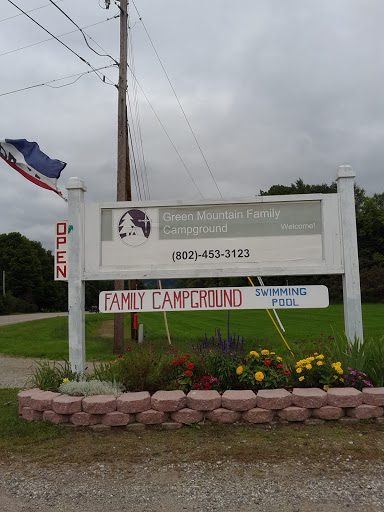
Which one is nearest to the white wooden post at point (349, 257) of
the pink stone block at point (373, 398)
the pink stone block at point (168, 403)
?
the pink stone block at point (373, 398)

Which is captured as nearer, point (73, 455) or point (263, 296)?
point (73, 455)

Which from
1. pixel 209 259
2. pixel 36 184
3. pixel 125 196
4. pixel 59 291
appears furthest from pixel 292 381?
pixel 59 291

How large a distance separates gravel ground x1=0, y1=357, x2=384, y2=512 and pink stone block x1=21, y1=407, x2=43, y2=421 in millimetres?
1032

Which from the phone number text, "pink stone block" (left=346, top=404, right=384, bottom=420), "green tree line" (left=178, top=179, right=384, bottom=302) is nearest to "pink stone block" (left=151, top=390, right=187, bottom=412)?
"pink stone block" (left=346, top=404, right=384, bottom=420)

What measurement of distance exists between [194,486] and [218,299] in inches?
111

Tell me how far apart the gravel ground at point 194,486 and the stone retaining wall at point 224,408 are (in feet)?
2.64

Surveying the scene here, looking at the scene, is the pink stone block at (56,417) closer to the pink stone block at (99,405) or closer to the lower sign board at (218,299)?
the pink stone block at (99,405)

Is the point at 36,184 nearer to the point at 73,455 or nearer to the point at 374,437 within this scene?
the point at 73,455

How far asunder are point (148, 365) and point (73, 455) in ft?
5.09

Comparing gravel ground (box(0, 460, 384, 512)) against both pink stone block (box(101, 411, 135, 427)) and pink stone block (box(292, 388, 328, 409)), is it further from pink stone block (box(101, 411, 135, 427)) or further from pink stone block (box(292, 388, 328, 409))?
pink stone block (box(292, 388, 328, 409))

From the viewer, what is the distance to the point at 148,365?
555cm

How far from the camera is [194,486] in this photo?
3510mm

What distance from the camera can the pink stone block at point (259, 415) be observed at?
475 centimetres

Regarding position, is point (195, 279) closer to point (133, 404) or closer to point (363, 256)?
point (363, 256)
